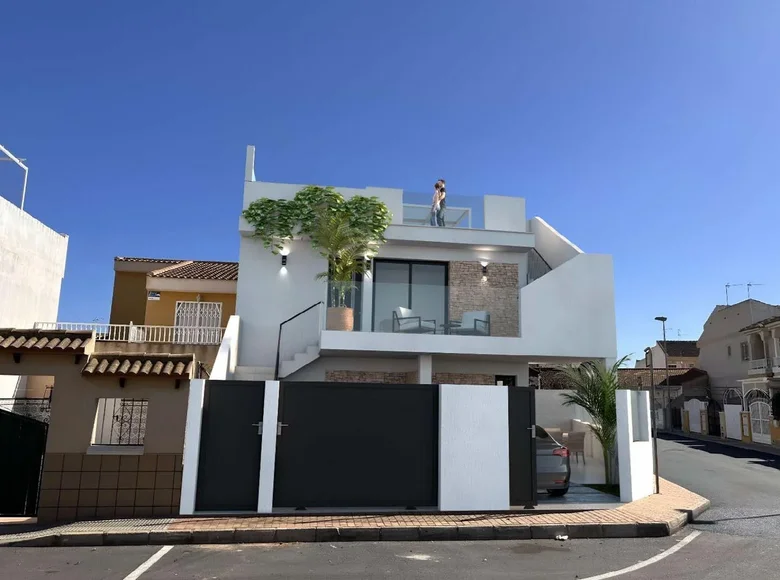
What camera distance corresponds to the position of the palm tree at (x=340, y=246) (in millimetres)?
15688

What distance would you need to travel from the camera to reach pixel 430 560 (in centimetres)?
709

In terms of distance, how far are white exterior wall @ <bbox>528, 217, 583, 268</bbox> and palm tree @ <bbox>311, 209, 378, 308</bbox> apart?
5263 millimetres

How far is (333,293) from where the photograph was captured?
15117 millimetres

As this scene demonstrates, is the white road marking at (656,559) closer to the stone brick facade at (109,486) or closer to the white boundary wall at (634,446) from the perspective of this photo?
the white boundary wall at (634,446)

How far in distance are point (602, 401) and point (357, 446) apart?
539 centimetres

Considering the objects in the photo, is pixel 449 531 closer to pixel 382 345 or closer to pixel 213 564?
pixel 213 564

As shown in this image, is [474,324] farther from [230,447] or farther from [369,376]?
[230,447]

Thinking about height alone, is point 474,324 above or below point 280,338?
above

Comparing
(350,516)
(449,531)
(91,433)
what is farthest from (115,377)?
(449,531)

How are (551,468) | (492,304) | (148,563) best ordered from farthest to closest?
(492,304)
(551,468)
(148,563)

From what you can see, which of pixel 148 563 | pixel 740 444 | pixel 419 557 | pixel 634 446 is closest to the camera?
pixel 148 563

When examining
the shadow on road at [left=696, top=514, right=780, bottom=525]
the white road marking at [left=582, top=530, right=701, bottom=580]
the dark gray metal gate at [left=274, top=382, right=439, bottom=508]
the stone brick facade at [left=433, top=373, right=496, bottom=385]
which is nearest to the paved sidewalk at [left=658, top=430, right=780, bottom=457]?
the stone brick facade at [left=433, top=373, right=496, bottom=385]

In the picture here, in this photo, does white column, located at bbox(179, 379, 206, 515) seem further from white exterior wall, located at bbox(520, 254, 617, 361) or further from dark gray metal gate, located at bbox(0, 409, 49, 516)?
white exterior wall, located at bbox(520, 254, 617, 361)

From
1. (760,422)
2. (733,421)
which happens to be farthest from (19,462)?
(733,421)
